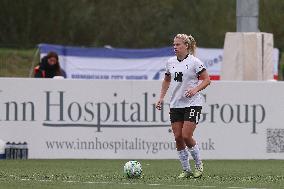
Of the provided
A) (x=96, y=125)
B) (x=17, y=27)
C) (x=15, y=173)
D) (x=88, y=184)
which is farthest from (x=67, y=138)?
(x=17, y=27)

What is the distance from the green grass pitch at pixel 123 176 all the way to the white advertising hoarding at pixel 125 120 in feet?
2.20

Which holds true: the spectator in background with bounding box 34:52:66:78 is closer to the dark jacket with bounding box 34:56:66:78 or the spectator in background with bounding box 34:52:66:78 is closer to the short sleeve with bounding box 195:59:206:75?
the dark jacket with bounding box 34:56:66:78

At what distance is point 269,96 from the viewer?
23.0 m

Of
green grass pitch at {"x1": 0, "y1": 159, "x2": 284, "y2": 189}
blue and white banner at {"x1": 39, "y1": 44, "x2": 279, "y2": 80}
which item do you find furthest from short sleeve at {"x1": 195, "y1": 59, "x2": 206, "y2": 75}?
blue and white banner at {"x1": 39, "y1": 44, "x2": 279, "y2": 80}

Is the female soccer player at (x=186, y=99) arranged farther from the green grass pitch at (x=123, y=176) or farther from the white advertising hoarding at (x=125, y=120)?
the white advertising hoarding at (x=125, y=120)

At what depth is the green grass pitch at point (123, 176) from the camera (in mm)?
15750

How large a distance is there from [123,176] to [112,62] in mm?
19543

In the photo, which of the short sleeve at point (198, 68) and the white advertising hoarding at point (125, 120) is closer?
the short sleeve at point (198, 68)

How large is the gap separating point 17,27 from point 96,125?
1461 inches

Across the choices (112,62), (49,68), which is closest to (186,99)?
(49,68)

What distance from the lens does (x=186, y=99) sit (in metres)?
17.3

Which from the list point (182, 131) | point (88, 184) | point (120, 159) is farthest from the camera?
point (120, 159)

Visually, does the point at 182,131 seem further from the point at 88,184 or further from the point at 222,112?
the point at 222,112

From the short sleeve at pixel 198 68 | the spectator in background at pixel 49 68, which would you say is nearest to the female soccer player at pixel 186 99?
the short sleeve at pixel 198 68
